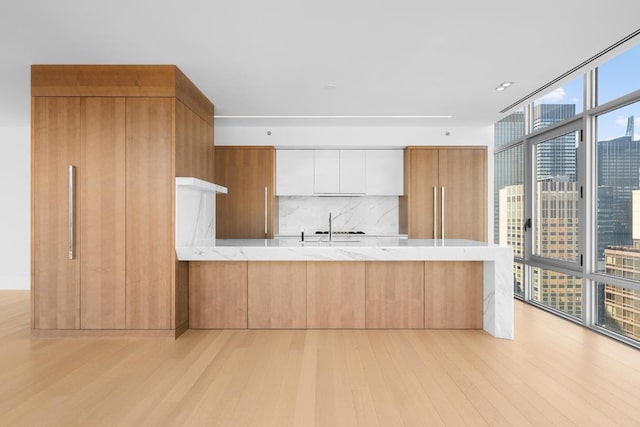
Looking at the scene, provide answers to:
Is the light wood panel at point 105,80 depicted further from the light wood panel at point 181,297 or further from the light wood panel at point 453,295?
the light wood panel at point 453,295

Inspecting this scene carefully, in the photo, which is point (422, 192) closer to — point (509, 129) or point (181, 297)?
point (509, 129)

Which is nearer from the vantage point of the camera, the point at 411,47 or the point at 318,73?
the point at 411,47

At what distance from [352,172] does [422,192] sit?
1.08 metres

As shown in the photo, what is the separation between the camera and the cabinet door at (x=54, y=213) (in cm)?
343

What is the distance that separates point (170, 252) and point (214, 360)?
1096 millimetres

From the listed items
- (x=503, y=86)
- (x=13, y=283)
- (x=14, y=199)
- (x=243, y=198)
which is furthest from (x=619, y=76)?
(x=13, y=283)

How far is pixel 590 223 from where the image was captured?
387 cm

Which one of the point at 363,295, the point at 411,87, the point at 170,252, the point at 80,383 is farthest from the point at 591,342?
the point at 80,383

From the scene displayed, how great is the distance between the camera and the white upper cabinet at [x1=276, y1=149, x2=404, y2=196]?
18.5 ft

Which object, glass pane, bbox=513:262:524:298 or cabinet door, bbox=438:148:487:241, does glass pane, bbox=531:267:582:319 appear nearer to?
glass pane, bbox=513:262:524:298

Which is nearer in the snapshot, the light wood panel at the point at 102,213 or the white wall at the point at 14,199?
the light wood panel at the point at 102,213

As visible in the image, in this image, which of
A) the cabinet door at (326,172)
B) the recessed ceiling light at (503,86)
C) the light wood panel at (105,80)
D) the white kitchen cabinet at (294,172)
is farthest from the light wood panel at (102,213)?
the recessed ceiling light at (503,86)

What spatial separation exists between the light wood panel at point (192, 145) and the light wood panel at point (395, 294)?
2.07 meters

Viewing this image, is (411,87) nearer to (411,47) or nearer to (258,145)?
(411,47)
